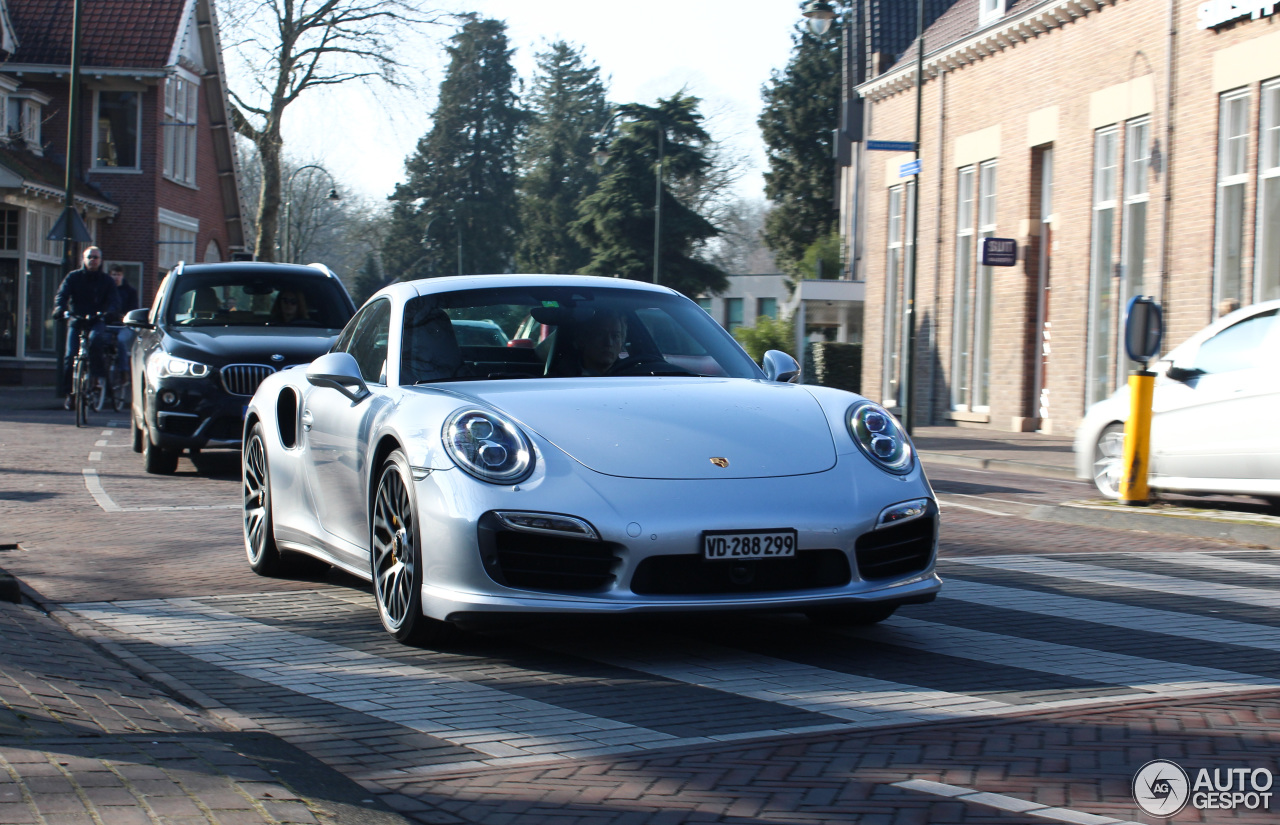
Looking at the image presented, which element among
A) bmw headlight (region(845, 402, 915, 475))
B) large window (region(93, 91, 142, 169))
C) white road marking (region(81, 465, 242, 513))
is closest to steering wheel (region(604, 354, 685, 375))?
bmw headlight (region(845, 402, 915, 475))

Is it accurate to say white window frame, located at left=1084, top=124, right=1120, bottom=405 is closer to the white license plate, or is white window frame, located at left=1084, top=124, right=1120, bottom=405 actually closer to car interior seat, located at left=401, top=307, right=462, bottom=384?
car interior seat, located at left=401, top=307, right=462, bottom=384

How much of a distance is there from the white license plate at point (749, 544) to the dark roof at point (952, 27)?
890 inches

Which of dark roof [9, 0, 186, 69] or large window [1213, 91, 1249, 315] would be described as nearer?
large window [1213, 91, 1249, 315]

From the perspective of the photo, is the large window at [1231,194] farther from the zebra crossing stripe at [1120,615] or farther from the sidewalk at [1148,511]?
the zebra crossing stripe at [1120,615]

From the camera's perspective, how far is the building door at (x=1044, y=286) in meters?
24.6

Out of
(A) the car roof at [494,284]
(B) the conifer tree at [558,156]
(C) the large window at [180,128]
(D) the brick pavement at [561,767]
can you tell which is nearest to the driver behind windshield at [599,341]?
(A) the car roof at [494,284]

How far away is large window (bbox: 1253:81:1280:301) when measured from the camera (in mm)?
18562

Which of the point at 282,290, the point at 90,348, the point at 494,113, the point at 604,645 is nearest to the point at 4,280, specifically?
the point at 90,348

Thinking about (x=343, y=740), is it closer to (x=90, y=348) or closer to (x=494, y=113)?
(x=90, y=348)

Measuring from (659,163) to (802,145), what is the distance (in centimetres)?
1996

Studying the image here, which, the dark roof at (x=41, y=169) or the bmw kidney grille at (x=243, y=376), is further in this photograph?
the dark roof at (x=41, y=169)

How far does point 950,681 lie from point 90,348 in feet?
55.3

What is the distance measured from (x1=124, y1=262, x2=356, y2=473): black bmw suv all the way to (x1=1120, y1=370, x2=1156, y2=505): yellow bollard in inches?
252

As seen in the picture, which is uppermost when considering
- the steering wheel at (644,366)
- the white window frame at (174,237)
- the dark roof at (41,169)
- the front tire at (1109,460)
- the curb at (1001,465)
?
the dark roof at (41,169)
